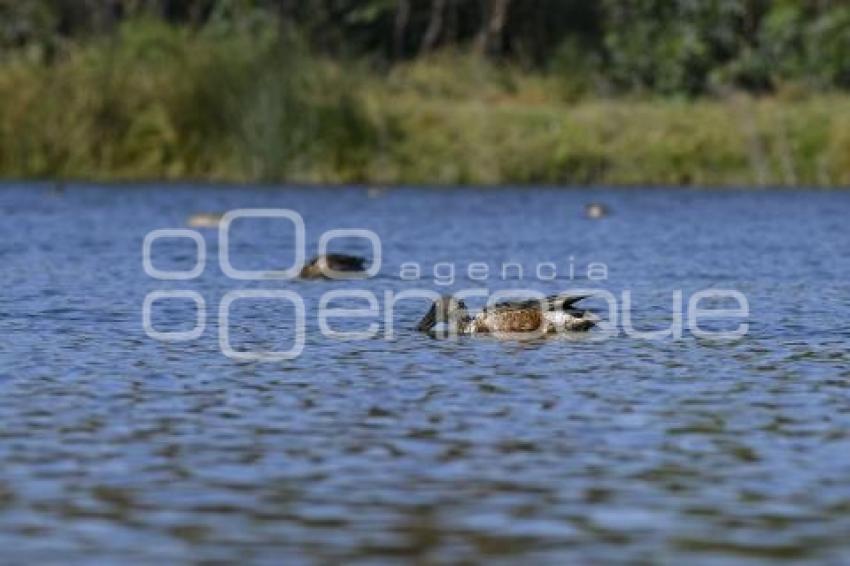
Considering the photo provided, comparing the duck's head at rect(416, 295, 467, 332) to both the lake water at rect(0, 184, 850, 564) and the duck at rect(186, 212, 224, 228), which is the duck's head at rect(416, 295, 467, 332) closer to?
the lake water at rect(0, 184, 850, 564)

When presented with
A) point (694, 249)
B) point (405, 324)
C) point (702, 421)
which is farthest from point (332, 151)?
point (702, 421)

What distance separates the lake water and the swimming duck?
60 centimetres

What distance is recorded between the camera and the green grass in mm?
47531

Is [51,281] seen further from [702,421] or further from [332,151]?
[332,151]

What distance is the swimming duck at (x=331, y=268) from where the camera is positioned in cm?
2506

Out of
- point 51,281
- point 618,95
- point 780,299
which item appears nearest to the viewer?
point 780,299

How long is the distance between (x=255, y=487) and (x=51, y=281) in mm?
13097

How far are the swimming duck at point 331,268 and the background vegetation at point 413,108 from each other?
2152cm

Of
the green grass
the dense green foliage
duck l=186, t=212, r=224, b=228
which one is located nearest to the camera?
duck l=186, t=212, r=224, b=228

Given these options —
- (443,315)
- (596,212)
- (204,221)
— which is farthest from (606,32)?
(443,315)

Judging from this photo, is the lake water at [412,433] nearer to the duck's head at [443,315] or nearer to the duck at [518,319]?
the duck's head at [443,315]

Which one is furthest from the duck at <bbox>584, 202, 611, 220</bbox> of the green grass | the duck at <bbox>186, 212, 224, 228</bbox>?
the green grass

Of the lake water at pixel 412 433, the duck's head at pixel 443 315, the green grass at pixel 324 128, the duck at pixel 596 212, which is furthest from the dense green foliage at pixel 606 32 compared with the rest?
the duck's head at pixel 443 315

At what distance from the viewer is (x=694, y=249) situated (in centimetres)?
3066
